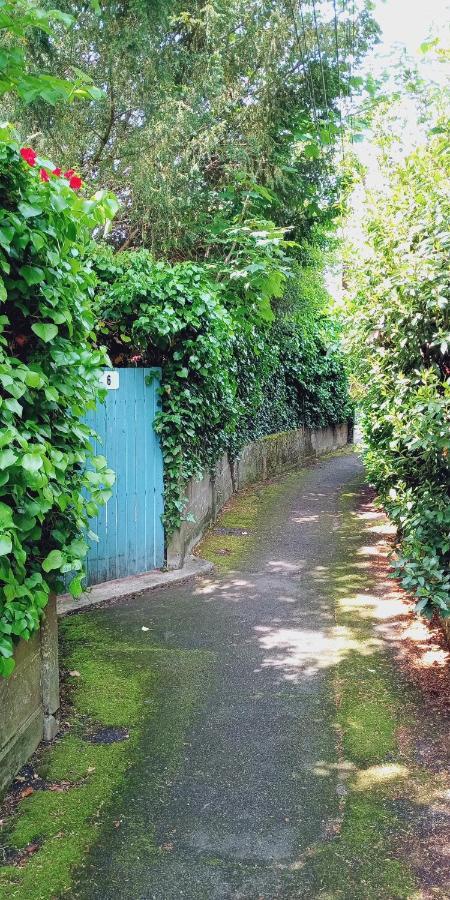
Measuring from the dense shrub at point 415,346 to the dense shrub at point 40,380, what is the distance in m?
2.07

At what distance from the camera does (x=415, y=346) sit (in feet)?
16.5

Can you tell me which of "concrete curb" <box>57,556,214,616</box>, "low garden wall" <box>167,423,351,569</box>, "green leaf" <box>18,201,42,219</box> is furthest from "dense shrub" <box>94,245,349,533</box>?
"green leaf" <box>18,201,42,219</box>

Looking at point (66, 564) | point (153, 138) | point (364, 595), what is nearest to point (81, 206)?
point (66, 564)

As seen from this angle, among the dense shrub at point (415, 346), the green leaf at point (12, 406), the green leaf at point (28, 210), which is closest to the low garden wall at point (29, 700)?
the green leaf at point (12, 406)

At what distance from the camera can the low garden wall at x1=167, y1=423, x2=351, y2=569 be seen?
744 centimetres

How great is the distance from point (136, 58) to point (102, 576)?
18.3 feet

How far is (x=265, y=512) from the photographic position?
1040 centimetres

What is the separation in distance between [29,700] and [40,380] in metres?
1.70

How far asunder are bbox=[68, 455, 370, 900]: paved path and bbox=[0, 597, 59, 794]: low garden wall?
1.90 feet

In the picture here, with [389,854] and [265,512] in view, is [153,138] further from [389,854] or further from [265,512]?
[389,854]

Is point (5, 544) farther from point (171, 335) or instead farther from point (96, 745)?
point (171, 335)

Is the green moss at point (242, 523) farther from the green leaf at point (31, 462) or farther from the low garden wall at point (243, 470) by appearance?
the green leaf at point (31, 462)

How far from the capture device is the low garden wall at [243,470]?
7441 millimetres

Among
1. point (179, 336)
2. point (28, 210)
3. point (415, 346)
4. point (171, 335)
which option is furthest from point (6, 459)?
point (179, 336)
